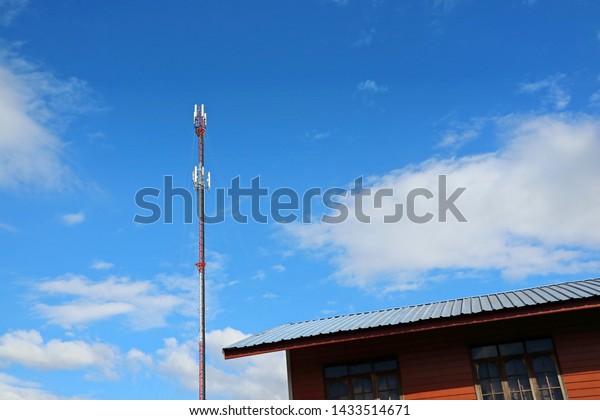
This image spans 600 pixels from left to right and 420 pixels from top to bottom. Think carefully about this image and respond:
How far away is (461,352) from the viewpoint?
14641 mm

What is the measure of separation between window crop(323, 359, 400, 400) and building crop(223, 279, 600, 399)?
0.09ft

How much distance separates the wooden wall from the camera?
538 inches

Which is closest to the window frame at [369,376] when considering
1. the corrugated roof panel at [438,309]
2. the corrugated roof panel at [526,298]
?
the corrugated roof panel at [438,309]

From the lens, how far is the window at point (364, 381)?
588 inches

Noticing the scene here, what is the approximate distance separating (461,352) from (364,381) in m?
2.74

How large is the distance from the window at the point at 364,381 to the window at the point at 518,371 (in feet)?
7.33

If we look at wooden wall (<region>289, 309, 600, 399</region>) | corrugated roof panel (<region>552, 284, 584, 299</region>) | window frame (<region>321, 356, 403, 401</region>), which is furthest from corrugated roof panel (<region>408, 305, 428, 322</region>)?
corrugated roof panel (<region>552, 284, 584, 299</region>)

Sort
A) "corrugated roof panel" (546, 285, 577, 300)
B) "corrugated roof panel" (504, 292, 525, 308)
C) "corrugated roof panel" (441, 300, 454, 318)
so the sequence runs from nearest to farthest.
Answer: "corrugated roof panel" (546, 285, 577, 300), "corrugated roof panel" (504, 292, 525, 308), "corrugated roof panel" (441, 300, 454, 318)

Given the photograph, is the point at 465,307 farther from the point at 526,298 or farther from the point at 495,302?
the point at 526,298

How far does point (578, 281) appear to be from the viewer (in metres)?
17.7

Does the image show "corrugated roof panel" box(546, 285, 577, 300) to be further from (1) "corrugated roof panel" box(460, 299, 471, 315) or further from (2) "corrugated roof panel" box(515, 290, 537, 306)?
(1) "corrugated roof panel" box(460, 299, 471, 315)

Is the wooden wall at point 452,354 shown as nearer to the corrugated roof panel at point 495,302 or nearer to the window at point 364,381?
the window at point 364,381
